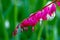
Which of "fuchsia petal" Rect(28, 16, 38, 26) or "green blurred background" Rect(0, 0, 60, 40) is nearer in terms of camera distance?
"fuchsia petal" Rect(28, 16, 38, 26)

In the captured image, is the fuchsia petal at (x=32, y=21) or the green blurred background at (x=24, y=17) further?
the green blurred background at (x=24, y=17)

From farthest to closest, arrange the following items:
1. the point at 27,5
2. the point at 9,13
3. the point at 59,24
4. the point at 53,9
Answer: the point at 59,24 → the point at 9,13 → the point at 27,5 → the point at 53,9

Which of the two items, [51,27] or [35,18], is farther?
[51,27]

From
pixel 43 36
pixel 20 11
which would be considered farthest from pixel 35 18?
pixel 20 11

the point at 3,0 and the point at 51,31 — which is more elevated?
the point at 3,0

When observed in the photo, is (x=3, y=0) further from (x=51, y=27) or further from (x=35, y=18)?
(x=35, y=18)

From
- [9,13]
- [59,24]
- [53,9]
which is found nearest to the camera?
[53,9]

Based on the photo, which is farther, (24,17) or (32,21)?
(24,17)

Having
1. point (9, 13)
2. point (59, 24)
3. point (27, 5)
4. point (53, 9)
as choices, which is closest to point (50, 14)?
point (53, 9)

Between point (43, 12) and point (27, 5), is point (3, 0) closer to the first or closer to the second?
point (27, 5)
